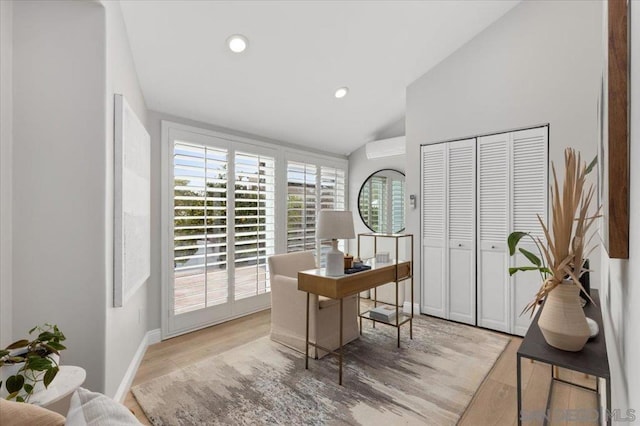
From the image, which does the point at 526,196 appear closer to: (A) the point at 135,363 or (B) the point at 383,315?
(B) the point at 383,315

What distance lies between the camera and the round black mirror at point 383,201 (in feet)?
15.2

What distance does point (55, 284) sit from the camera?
5.32ft

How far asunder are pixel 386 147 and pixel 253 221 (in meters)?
2.23

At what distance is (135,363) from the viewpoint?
2.46 m

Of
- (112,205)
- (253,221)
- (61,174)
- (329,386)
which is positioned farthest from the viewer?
(253,221)

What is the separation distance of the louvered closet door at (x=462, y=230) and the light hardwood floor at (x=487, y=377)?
577 millimetres

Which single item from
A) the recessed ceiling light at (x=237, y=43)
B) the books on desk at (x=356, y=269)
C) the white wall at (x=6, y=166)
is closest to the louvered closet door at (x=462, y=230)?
the books on desk at (x=356, y=269)

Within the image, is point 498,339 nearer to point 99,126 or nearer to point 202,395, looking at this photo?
point 202,395

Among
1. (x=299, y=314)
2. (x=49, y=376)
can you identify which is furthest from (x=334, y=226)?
(x=49, y=376)

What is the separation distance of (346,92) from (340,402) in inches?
119

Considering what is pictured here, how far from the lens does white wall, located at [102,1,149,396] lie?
1726 millimetres

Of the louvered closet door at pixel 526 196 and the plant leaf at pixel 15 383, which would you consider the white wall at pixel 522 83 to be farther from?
the plant leaf at pixel 15 383

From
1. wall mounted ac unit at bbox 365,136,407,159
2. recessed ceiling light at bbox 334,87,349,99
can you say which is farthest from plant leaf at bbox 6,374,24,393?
wall mounted ac unit at bbox 365,136,407,159

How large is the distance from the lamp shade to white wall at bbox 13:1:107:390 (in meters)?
1.45
